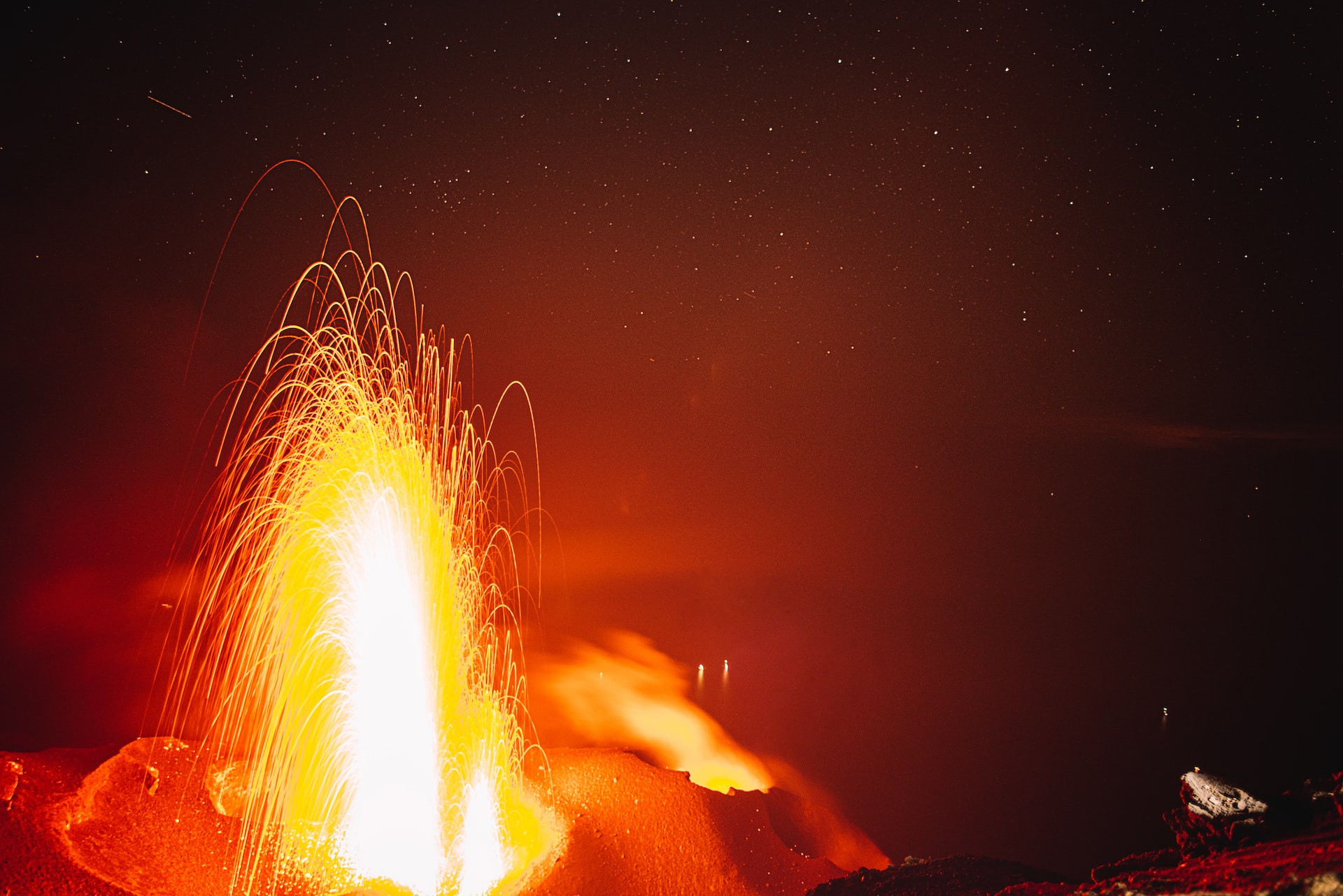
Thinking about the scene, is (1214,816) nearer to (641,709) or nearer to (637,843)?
(637,843)

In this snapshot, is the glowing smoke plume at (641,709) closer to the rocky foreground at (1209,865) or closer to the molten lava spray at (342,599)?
the molten lava spray at (342,599)

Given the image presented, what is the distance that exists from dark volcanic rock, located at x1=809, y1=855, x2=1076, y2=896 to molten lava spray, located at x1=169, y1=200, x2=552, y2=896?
11.0 ft

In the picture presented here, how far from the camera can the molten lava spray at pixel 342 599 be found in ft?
22.7

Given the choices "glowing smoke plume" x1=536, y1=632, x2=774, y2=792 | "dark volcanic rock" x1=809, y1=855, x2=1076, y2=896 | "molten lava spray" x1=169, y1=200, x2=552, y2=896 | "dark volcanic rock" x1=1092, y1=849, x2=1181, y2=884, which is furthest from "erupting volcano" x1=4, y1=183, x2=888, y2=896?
"dark volcanic rock" x1=1092, y1=849, x2=1181, y2=884

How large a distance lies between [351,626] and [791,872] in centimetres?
561

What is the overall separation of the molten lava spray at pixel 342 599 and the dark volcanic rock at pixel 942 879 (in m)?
3.35

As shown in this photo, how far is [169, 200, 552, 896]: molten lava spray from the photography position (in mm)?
6906

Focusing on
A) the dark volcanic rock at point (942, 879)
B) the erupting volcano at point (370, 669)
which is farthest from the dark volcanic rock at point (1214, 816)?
the erupting volcano at point (370, 669)

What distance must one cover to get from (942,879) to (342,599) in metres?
6.34

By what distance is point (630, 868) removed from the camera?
6500 millimetres

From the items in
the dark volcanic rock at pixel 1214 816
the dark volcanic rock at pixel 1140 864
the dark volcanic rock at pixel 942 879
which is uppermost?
the dark volcanic rock at pixel 1214 816

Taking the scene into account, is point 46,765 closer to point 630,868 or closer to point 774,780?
point 630,868

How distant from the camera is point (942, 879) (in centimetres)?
489

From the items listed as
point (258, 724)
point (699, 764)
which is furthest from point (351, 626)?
point (699, 764)
